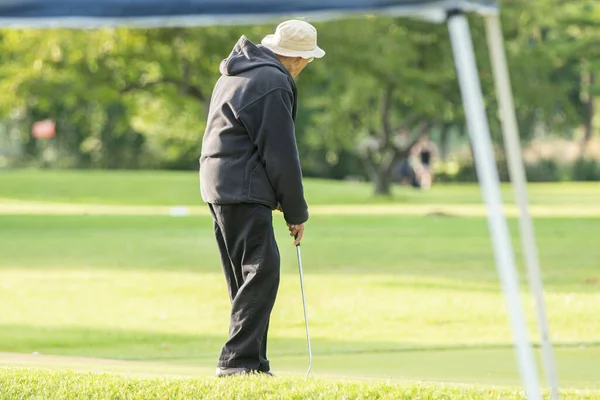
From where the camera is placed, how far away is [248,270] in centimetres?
700

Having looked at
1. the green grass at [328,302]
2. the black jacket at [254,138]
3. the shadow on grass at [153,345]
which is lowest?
the green grass at [328,302]

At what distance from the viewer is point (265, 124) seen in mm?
6730

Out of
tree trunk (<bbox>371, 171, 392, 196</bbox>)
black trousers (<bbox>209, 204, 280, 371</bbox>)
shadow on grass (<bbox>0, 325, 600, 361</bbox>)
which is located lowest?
tree trunk (<bbox>371, 171, 392, 196</bbox>)

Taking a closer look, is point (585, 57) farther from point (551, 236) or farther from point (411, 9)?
point (411, 9)

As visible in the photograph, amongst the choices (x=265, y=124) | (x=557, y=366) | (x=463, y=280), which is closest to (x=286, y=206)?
(x=265, y=124)

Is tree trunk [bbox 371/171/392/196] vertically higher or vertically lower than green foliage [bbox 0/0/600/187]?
lower

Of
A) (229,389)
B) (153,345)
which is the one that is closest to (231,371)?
(229,389)

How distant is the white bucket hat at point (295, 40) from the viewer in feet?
22.5

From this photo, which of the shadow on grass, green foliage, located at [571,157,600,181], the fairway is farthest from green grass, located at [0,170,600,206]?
the shadow on grass

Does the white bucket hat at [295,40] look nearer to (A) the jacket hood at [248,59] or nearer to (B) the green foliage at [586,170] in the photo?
(A) the jacket hood at [248,59]

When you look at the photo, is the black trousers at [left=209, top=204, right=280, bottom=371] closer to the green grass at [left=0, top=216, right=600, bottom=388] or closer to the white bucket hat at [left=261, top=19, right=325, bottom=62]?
the white bucket hat at [left=261, top=19, right=325, bottom=62]

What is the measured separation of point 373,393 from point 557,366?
276 cm

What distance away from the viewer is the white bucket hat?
6.84m

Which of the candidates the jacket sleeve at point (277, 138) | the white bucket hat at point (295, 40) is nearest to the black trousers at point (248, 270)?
the jacket sleeve at point (277, 138)
